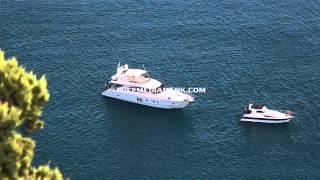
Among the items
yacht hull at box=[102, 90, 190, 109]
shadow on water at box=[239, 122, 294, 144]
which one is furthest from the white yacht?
shadow on water at box=[239, 122, 294, 144]

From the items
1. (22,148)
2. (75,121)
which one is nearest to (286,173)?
(75,121)

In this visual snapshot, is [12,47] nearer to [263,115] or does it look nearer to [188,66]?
[188,66]

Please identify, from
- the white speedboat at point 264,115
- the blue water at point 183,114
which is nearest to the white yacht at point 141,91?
the blue water at point 183,114

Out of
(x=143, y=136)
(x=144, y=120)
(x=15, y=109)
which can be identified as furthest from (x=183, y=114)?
(x=15, y=109)

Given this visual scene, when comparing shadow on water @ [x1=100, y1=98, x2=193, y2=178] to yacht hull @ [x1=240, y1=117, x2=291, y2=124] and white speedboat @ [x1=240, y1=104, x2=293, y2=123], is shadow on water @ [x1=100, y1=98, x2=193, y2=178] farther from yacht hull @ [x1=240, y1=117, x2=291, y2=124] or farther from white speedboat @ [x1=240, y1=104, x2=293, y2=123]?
white speedboat @ [x1=240, y1=104, x2=293, y2=123]

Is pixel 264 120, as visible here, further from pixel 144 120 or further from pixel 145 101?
pixel 145 101

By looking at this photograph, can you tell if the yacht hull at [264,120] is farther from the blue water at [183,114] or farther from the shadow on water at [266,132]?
the blue water at [183,114]

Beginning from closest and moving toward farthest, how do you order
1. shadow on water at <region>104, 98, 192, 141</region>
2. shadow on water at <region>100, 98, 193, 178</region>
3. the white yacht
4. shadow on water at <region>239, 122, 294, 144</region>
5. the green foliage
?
Result: the green foliage < shadow on water at <region>100, 98, 193, 178</region> < shadow on water at <region>239, 122, 294, 144</region> < shadow on water at <region>104, 98, 192, 141</region> < the white yacht
